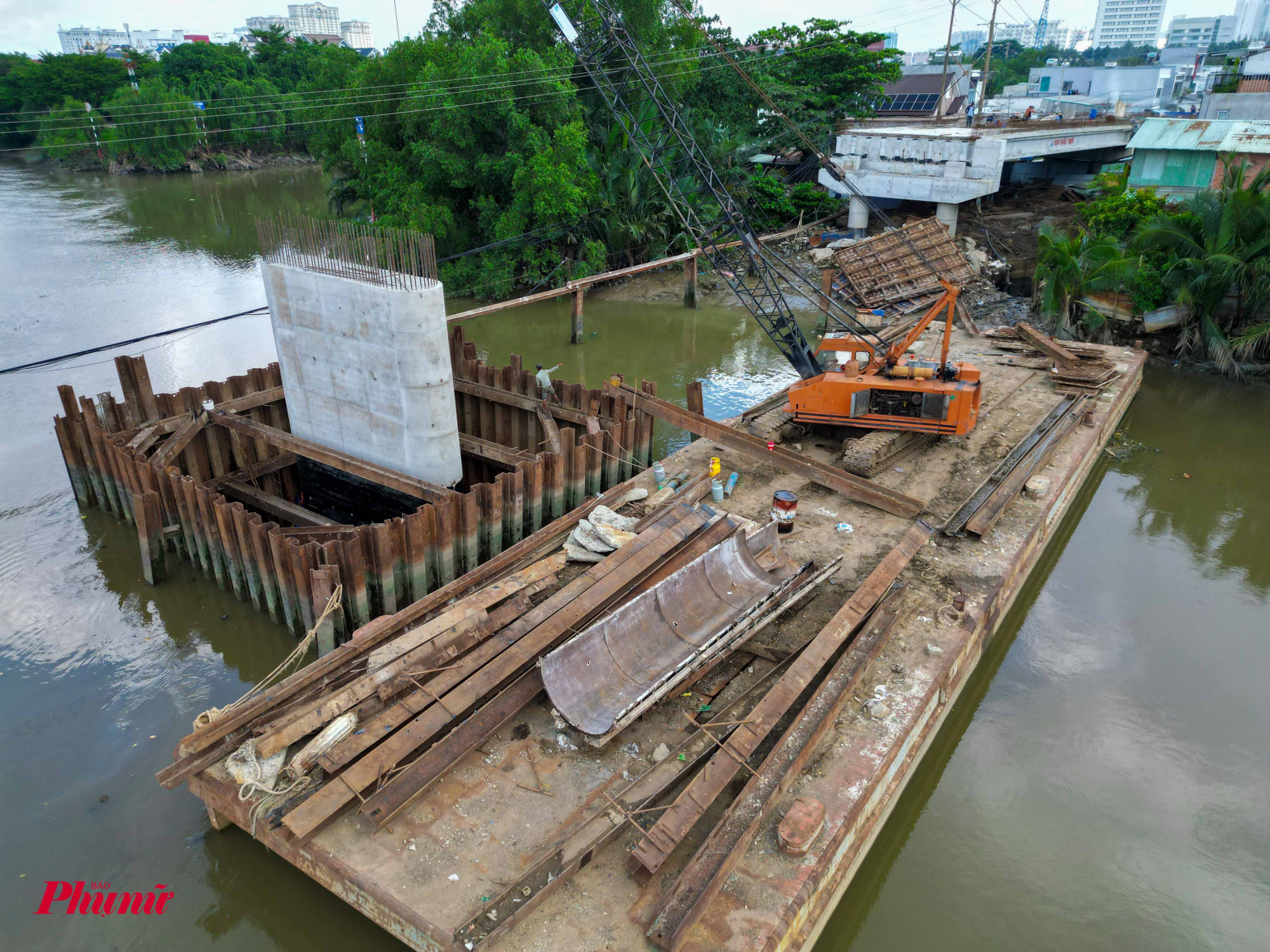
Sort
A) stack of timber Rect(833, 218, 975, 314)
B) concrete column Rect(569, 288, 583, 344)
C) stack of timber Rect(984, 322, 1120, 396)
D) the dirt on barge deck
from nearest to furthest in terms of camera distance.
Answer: the dirt on barge deck → stack of timber Rect(984, 322, 1120, 396) → concrete column Rect(569, 288, 583, 344) → stack of timber Rect(833, 218, 975, 314)

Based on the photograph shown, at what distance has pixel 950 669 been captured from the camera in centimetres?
909

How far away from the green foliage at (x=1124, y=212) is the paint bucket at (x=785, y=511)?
1851cm

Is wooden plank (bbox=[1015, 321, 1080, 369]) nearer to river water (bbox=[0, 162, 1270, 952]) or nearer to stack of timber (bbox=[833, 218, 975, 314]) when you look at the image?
river water (bbox=[0, 162, 1270, 952])

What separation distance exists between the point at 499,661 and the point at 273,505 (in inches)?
280

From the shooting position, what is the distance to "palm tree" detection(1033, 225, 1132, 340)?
68.9ft

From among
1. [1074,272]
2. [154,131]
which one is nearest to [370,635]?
[1074,272]

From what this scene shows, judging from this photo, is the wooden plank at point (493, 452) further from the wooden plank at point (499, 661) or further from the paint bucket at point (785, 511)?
the paint bucket at point (785, 511)

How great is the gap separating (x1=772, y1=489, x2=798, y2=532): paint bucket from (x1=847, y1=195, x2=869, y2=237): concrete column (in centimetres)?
2343

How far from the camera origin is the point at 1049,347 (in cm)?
1997

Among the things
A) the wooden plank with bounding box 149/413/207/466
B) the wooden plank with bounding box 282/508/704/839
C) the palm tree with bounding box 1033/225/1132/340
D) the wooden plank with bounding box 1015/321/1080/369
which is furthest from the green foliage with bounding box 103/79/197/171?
the wooden plank with bounding box 282/508/704/839

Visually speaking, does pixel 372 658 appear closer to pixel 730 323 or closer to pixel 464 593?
pixel 464 593

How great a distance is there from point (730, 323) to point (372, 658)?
20.6 meters

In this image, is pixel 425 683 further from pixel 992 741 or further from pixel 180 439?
pixel 180 439

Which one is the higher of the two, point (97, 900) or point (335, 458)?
point (335, 458)
